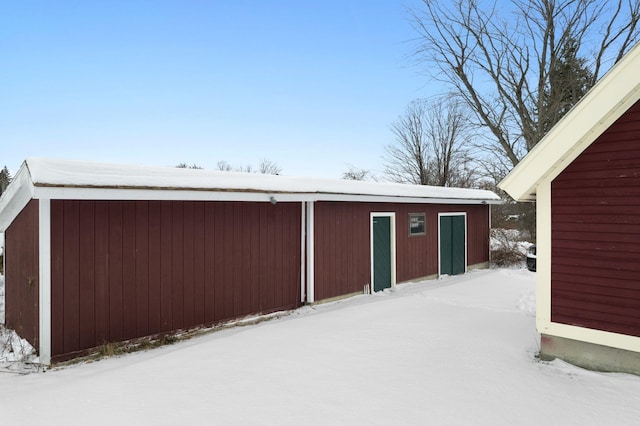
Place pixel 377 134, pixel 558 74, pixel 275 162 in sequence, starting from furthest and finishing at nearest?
pixel 275 162, pixel 377 134, pixel 558 74

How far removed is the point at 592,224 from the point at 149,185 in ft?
17.1

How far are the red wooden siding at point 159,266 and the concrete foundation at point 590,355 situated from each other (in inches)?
170

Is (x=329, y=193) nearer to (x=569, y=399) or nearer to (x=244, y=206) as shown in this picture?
(x=244, y=206)

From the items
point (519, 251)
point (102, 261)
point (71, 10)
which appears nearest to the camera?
point (102, 261)

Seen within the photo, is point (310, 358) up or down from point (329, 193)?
down

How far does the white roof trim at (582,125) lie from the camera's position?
350 centimetres

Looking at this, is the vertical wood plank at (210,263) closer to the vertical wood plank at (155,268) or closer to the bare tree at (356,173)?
the vertical wood plank at (155,268)

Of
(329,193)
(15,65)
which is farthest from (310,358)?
(15,65)

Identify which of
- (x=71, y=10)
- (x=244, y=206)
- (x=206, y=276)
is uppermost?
(x=71, y=10)

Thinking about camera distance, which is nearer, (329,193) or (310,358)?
(310,358)

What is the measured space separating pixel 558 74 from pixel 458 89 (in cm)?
428

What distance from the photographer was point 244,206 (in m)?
6.31

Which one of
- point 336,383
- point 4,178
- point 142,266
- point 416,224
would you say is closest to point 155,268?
point 142,266

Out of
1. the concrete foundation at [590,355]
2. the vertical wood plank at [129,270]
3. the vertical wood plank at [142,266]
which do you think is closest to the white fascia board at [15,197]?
the vertical wood plank at [129,270]
